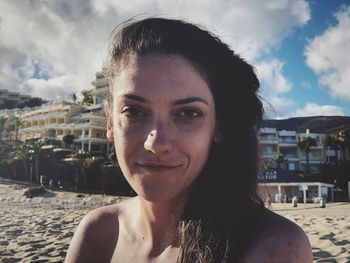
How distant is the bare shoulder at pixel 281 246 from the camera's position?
126cm

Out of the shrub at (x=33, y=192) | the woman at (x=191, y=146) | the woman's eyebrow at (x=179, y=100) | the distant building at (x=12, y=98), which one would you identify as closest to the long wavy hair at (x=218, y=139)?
the woman at (x=191, y=146)

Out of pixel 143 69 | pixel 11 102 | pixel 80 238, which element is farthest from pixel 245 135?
pixel 11 102

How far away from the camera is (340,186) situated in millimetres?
46844

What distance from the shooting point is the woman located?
1.41 m

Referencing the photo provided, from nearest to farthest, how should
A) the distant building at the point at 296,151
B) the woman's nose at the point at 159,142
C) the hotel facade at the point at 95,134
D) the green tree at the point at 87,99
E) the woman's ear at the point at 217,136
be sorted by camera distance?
the woman's nose at the point at 159,142 → the woman's ear at the point at 217,136 → the hotel facade at the point at 95,134 → the distant building at the point at 296,151 → the green tree at the point at 87,99

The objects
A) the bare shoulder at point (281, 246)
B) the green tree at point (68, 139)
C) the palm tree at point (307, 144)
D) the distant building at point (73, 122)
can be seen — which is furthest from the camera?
the palm tree at point (307, 144)

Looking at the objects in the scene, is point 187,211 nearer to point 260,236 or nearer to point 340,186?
point 260,236

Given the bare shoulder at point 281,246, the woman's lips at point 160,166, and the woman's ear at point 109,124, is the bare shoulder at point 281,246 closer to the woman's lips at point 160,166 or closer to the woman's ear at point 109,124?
the woman's lips at point 160,166

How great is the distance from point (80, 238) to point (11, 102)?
3835 inches

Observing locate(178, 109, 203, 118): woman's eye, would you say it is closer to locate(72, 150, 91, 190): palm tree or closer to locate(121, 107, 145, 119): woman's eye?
locate(121, 107, 145, 119): woman's eye

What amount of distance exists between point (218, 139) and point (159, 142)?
0.36m

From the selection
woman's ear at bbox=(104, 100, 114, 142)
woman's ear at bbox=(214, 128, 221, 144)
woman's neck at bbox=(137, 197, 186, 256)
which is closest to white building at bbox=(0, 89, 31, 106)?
woman's ear at bbox=(104, 100, 114, 142)

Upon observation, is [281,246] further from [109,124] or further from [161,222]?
[109,124]

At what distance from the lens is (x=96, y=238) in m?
2.06
